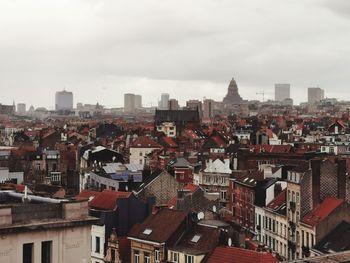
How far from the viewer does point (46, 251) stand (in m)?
26.2

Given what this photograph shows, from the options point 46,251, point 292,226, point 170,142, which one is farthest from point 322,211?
point 170,142

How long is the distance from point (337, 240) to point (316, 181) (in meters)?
8.16

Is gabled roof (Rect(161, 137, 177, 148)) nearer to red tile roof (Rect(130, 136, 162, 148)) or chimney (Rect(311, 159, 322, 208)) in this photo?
red tile roof (Rect(130, 136, 162, 148))

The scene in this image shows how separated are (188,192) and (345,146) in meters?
64.9

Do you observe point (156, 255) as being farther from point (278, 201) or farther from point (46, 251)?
point (46, 251)

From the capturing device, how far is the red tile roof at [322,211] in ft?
194

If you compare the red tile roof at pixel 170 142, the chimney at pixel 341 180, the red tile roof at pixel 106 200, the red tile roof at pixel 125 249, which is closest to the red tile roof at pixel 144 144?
the red tile roof at pixel 170 142

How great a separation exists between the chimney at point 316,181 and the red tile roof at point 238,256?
19892 mm

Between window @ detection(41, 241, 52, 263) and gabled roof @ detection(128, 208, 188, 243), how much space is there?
24.5m

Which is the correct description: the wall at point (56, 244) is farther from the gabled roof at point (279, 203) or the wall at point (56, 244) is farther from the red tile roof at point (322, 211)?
the gabled roof at point (279, 203)

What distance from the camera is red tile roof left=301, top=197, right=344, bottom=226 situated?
59.0 m

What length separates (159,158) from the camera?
132125 mm

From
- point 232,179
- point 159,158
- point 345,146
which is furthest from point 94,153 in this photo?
point 345,146

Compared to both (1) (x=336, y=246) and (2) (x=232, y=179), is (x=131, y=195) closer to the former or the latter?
(1) (x=336, y=246)
